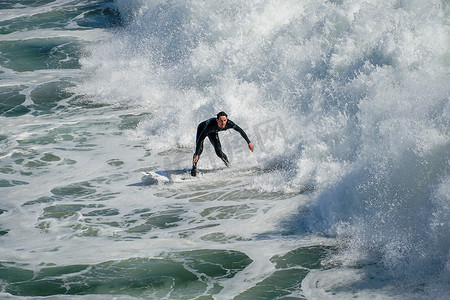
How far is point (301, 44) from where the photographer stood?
1545 centimetres

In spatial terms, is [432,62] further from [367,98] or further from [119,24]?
[119,24]

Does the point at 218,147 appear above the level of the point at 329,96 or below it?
below

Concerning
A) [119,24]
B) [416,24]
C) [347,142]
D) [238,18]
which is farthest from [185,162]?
[119,24]

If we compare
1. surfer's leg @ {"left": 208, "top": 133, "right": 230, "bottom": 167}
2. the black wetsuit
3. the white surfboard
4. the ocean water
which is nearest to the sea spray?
the ocean water

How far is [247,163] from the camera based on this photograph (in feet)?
41.8

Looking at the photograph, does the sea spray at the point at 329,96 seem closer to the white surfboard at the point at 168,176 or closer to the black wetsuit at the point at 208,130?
the black wetsuit at the point at 208,130

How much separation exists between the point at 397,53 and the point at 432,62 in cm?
84

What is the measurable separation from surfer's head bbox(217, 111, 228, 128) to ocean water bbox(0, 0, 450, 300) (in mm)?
1040

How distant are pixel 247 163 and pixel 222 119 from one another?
1.37 m

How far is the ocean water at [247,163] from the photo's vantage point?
791cm

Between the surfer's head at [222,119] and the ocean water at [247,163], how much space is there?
104 centimetres

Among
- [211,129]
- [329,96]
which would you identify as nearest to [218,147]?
[211,129]

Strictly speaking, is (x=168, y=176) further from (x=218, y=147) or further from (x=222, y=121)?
(x=222, y=121)

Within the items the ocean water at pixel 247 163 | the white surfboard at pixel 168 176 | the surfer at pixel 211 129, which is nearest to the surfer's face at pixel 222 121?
the surfer at pixel 211 129
